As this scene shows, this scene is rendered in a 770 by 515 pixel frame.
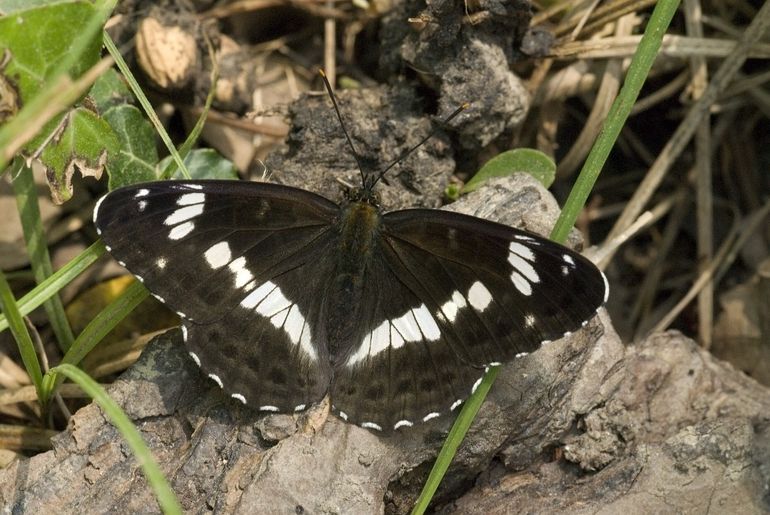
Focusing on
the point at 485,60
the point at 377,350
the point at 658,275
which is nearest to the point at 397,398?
the point at 377,350

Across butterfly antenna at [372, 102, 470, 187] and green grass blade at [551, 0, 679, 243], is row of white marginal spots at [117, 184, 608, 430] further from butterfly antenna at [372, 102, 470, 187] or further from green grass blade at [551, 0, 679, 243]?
butterfly antenna at [372, 102, 470, 187]

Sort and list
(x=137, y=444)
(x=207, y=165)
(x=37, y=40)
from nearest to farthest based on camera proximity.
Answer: (x=137, y=444), (x=37, y=40), (x=207, y=165)

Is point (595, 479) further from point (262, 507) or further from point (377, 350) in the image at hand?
point (262, 507)

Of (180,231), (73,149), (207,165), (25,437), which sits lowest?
(25,437)

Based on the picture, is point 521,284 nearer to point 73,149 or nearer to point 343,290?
point 343,290

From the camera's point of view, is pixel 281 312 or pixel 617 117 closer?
pixel 617 117

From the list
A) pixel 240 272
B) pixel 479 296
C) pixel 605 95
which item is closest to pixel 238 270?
pixel 240 272

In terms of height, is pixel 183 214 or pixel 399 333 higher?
pixel 183 214
